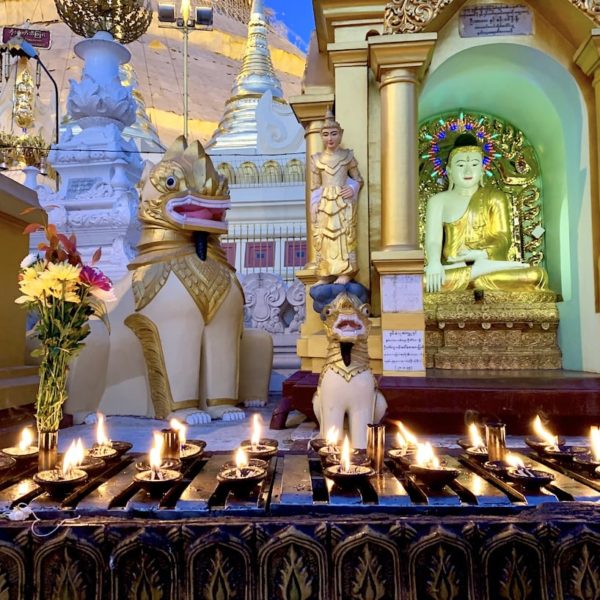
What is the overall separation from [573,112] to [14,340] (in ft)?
16.7

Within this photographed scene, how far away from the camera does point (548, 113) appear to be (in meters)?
5.38

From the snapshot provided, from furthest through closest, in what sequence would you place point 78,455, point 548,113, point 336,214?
point 548,113
point 336,214
point 78,455

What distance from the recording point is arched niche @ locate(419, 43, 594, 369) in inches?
191

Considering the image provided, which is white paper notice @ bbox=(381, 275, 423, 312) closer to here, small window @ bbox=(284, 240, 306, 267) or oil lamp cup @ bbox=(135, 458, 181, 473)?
oil lamp cup @ bbox=(135, 458, 181, 473)

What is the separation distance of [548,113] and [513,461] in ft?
15.2

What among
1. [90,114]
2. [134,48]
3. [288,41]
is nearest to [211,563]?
[90,114]

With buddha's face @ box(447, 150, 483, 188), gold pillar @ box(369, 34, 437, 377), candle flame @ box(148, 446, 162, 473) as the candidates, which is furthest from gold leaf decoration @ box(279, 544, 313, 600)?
buddha's face @ box(447, 150, 483, 188)

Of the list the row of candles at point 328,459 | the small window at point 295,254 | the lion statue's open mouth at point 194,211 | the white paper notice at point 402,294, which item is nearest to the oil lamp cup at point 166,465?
the row of candles at point 328,459

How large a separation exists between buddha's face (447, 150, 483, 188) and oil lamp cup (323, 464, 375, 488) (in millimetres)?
4609

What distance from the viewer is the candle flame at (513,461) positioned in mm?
1692

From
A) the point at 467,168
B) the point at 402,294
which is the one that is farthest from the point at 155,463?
the point at 467,168

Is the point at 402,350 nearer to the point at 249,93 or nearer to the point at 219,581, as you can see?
the point at 219,581

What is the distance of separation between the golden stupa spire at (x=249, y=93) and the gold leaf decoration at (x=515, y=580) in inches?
372

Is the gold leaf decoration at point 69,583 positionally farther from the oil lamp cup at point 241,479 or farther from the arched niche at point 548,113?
the arched niche at point 548,113
